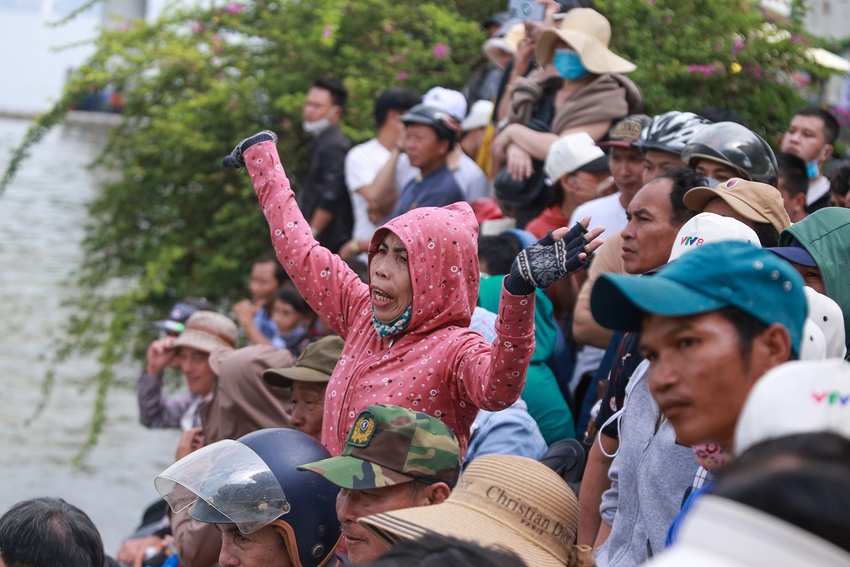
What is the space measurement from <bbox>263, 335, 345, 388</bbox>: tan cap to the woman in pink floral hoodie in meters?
0.61

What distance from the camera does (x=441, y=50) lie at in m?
8.43

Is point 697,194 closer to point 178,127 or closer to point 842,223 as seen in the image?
point 842,223

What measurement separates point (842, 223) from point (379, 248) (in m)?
1.40

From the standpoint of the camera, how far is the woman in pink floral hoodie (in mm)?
3289

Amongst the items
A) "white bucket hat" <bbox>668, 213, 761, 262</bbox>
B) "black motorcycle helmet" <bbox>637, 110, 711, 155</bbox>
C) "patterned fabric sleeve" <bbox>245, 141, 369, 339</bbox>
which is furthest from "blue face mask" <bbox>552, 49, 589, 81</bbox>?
"white bucket hat" <bbox>668, 213, 761, 262</bbox>

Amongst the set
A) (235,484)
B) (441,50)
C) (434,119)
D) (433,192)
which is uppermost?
(235,484)

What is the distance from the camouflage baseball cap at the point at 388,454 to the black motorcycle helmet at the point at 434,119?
3.53 meters

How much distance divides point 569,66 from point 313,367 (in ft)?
8.19

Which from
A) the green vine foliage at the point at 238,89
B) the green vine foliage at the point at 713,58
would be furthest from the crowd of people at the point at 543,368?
the green vine foliage at the point at 238,89

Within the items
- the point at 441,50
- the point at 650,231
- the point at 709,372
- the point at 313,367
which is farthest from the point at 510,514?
the point at 441,50

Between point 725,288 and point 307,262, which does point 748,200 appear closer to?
point 307,262

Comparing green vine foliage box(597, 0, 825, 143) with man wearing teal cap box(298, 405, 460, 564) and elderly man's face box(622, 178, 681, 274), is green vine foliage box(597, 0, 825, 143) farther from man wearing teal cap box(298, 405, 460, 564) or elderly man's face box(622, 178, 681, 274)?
man wearing teal cap box(298, 405, 460, 564)

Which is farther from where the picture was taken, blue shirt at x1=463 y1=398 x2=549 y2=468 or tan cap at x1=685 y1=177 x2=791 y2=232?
blue shirt at x1=463 y1=398 x2=549 y2=468

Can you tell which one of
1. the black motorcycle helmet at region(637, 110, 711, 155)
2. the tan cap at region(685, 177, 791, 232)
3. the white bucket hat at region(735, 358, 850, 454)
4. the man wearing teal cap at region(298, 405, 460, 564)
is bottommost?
the man wearing teal cap at region(298, 405, 460, 564)
